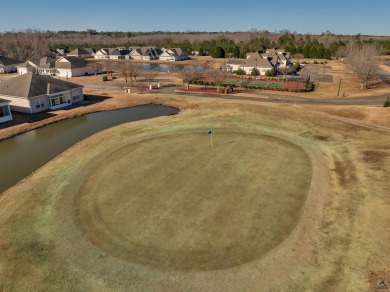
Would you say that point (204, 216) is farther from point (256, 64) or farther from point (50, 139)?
point (256, 64)

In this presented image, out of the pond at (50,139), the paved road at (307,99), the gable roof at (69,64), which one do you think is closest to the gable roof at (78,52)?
the gable roof at (69,64)

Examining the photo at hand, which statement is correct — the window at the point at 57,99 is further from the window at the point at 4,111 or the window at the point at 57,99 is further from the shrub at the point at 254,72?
the shrub at the point at 254,72

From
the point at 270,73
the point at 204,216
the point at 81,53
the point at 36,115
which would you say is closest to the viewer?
the point at 204,216

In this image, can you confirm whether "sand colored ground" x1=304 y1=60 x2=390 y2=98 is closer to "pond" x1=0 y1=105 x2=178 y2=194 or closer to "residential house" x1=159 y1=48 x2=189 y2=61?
"pond" x1=0 y1=105 x2=178 y2=194

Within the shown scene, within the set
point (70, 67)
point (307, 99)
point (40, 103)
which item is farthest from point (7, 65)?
point (307, 99)

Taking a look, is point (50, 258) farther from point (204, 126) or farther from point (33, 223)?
point (204, 126)

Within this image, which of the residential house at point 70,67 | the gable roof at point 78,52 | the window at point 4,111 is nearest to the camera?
the window at point 4,111

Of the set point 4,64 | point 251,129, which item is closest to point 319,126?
point 251,129
